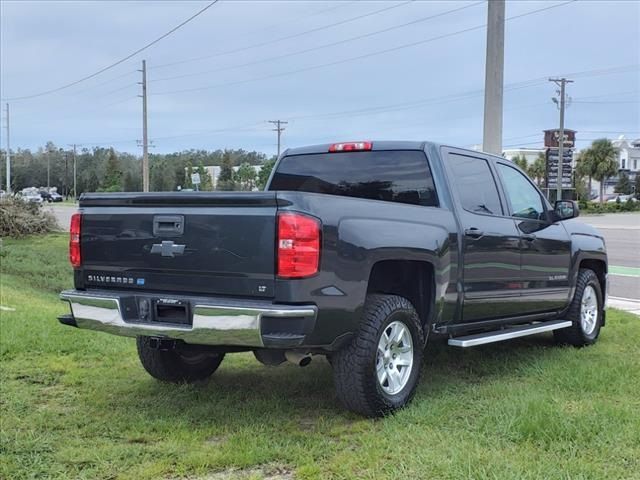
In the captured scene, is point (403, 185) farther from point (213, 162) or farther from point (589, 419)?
point (213, 162)

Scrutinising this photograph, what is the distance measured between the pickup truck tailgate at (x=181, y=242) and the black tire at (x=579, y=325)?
13.2 ft

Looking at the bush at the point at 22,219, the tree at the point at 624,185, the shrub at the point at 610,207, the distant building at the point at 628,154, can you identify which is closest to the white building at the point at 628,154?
the distant building at the point at 628,154

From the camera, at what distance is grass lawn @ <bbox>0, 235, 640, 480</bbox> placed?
383 cm

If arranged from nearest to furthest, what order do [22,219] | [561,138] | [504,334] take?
[504,334]
[22,219]
[561,138]

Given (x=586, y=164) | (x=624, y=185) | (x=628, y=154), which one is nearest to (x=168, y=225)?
(x=586, y=164)

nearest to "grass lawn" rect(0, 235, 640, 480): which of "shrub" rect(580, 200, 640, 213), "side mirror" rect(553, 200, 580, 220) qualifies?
"side mirror" rect(553, 200, 580, 220)

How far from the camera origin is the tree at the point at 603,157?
222 feet

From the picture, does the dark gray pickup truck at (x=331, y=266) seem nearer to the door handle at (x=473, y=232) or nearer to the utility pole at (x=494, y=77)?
the door handle at (x=473, y=232)

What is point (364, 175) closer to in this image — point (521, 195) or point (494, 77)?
point (521, 195)

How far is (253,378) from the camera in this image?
5922 mm

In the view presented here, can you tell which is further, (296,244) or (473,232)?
(473,232)

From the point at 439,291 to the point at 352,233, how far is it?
42.5 inches

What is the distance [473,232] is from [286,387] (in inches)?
74.1

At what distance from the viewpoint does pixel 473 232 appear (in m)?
5.52
